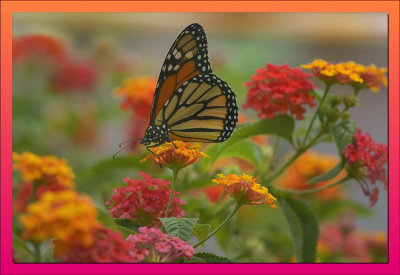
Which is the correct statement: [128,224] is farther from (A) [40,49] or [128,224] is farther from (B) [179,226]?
(A) [40,49]

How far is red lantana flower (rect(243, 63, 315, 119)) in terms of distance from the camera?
1.01m

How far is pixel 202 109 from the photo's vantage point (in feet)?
3.47

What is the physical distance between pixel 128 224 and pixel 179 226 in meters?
0.11

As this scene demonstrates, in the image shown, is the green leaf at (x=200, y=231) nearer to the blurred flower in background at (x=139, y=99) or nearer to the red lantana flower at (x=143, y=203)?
the red lantana flower at (x=143, y=203)

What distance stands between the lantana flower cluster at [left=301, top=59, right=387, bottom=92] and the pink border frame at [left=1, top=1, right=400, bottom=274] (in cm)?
11

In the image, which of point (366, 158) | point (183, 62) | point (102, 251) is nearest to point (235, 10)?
point (183, 62)

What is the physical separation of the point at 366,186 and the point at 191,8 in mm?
516

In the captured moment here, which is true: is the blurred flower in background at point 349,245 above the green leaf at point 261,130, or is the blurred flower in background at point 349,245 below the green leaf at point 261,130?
below

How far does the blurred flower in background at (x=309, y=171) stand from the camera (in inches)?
53.0

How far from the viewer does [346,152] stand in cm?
101

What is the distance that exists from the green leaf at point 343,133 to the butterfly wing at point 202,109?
193 mm

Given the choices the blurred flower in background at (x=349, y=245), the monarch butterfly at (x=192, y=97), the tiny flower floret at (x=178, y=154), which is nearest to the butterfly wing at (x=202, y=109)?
the monarch butterfly at (x=192, y=97)

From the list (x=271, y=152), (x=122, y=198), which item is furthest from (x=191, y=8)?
(x=122, y=198)

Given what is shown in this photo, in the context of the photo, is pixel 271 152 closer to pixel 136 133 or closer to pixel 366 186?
pixel 366 186
